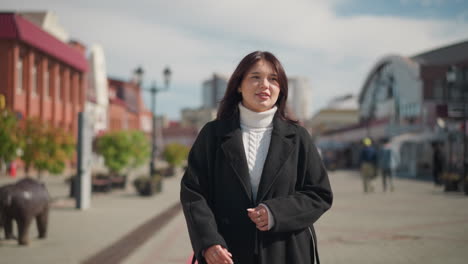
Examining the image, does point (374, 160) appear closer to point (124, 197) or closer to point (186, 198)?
point (124, 197)

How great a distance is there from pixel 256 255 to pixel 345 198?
536 inches

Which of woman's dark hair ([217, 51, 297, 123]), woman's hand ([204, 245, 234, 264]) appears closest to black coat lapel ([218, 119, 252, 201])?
woman's dark hair ([217, 51, 297, 123])

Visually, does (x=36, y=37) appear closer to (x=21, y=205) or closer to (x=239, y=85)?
(x=21, y=205)

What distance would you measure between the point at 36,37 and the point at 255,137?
30235 millimetres

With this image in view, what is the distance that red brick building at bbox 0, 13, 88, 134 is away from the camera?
2778 centimetres

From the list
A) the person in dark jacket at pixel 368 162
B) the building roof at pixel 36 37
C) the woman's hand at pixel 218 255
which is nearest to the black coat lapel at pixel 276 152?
the woman's hand at pixel 218 255

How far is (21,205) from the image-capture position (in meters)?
7.79

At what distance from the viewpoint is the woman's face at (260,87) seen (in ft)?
9.04

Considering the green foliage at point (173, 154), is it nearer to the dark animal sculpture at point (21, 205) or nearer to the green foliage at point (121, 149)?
the green foliage at point (121, 149)

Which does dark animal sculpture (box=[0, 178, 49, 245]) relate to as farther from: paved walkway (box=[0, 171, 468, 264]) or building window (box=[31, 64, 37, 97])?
building window (box=[31, 64, 37, 97])

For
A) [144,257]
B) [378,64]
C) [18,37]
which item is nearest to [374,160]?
[144,257]

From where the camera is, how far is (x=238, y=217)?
2.64 m

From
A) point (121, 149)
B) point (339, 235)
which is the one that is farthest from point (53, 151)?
point (339, 235)

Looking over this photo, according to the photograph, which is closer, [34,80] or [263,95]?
[263,95]
